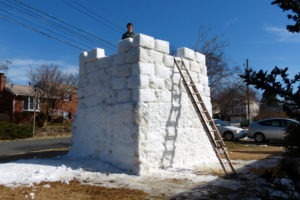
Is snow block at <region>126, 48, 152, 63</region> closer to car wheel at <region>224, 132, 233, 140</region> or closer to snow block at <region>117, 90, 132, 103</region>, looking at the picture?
snow block at <region>117, 90, 132, 103</region>

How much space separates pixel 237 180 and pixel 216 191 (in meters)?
1.03

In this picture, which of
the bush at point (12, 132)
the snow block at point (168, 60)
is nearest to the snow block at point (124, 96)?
the snow block at point (168, 60)

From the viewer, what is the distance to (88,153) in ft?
Answer: 22.6

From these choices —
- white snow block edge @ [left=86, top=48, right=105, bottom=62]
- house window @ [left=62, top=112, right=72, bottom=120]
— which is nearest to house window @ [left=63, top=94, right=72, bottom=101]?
house window @ [left=62, top=112, right=72, bottom=120]

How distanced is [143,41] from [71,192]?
146 inches

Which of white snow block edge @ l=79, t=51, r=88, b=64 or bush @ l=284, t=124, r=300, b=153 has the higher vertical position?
white snow block edge @ l=79, t=51, r=88, b=64

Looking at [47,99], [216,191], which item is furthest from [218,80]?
[47,99]

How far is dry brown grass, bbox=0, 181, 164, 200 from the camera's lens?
4137 millimetres

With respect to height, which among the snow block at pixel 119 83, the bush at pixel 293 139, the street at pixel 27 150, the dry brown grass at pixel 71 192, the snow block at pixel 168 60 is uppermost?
the snow block at pixel 168 60

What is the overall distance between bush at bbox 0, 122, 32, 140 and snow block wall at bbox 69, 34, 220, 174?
1387 centimetres

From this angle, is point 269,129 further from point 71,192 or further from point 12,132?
point 12,132

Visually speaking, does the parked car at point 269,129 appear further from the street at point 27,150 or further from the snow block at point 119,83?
the snow block at point 119,83

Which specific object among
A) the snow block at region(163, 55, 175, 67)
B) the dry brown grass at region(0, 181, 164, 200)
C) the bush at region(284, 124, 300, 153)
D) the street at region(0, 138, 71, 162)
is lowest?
the street at region(0, 138, 71, 162)

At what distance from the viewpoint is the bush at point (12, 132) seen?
728 inches
